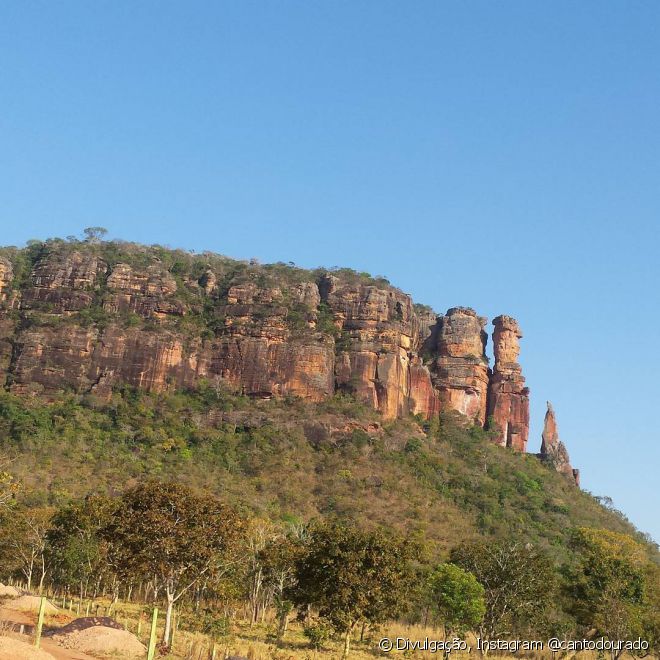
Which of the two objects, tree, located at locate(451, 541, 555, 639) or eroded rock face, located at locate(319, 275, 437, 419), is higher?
eroded rock face, located at locate(319, 275, 437, 419)

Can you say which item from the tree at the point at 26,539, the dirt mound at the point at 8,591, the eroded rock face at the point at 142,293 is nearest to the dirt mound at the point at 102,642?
the dirt mound at the point at 8,591

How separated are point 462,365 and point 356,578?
239 ft

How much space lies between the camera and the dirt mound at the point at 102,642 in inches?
1168

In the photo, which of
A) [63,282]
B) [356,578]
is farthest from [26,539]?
[63,282]

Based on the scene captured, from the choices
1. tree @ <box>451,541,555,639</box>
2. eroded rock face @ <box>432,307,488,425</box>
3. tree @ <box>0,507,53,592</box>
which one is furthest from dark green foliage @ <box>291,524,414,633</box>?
eroded rock face @ <box>432,307,488,425</box>

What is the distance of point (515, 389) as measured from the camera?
109m

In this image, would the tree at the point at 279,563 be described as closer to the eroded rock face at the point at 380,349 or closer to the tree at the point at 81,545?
the tree at the point at 81,545

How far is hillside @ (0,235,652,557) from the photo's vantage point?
Result: 3273 inches

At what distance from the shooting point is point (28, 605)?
3984 cm

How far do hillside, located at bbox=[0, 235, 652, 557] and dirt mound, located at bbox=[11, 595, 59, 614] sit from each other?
3358 cm

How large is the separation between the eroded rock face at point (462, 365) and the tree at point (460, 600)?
6238 centimetres

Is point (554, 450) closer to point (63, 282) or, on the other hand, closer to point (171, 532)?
point (63, 282)

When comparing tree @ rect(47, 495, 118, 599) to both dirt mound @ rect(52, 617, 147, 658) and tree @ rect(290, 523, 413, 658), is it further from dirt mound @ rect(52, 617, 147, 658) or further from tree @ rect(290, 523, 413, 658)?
dirt mound @ rect(52, 617, 147, 658)

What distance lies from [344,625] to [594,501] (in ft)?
247
